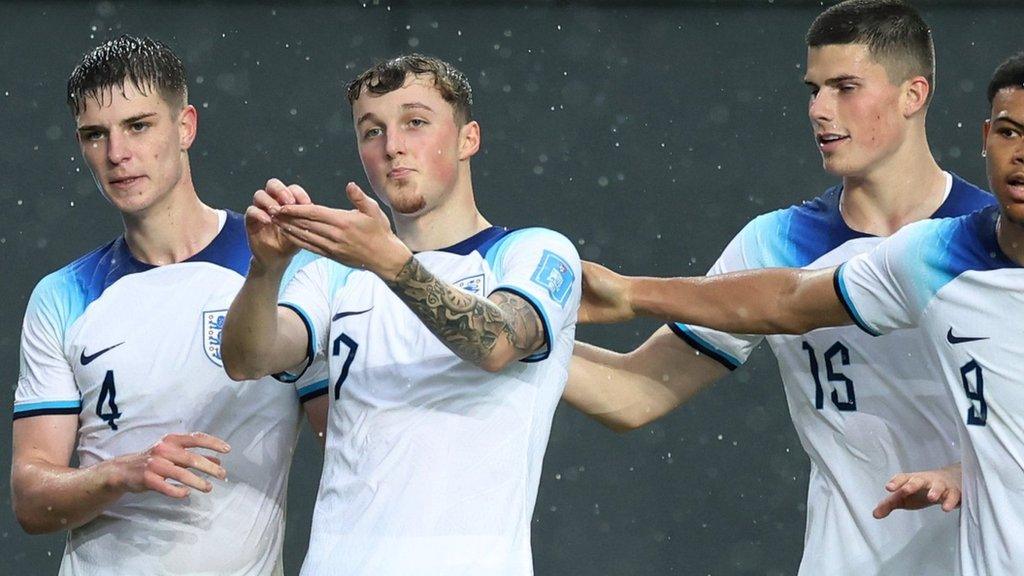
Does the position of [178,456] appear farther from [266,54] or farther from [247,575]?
[266,54]

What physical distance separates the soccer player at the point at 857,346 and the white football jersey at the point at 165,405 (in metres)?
0.79

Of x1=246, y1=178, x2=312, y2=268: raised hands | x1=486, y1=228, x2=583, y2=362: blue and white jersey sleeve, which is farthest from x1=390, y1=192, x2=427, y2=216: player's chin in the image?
x1=246, y1=178, x2=312, y2=268: raised hands

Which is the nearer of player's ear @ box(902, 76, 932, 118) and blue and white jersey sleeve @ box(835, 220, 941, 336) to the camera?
blue and white jersey sleeve @ box(835, 220, 941, 336)

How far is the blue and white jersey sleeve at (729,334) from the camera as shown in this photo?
13.1 ft

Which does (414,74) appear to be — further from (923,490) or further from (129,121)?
(923,490)

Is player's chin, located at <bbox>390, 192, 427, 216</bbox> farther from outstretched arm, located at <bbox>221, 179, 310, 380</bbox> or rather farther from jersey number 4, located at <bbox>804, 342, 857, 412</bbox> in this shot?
jersey number 4, located at <bbox>804, 342, 857, 412</bbox>

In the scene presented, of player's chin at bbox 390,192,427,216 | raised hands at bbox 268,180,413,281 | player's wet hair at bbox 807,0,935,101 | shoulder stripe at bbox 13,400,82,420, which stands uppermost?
player's wet hair at bbox 807,0,935,101

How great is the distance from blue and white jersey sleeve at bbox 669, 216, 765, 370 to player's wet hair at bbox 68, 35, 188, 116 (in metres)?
1.32

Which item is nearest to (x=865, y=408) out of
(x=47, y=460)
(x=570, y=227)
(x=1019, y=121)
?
(x=1019, y=121)

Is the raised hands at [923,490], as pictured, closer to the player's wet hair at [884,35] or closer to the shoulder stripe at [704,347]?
the shoulder stripe at [704,347]

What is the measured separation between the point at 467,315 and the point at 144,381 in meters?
0.97

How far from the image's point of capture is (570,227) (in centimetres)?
577

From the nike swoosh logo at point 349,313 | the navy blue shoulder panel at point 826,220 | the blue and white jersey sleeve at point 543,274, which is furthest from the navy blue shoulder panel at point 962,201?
the nike swoosh logo at point 349,313

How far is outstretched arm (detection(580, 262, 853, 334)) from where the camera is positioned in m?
3.52
